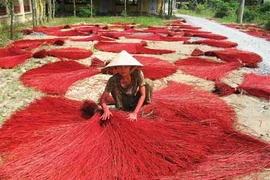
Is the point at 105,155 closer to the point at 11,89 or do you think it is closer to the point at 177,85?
the point at 177,85

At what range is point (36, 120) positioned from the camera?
123 inches

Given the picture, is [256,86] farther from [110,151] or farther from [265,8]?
[265,8]

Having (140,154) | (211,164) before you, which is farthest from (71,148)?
(211,164)

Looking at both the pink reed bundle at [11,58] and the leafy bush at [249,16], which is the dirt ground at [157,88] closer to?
the pink reed bundle at [11,58]

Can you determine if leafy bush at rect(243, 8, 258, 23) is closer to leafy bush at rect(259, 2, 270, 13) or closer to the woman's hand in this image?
leafy bush at rect(259, 2, 270, 13)

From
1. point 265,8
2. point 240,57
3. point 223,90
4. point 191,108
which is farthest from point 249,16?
point 191,108

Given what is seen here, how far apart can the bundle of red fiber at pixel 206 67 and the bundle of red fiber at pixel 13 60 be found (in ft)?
10.1

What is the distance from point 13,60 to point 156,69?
9.17 feet

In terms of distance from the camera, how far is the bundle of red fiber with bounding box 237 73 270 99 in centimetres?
427

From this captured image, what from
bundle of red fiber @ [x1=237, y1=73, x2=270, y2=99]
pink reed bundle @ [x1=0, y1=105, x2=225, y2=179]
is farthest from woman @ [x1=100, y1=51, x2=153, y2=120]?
bundle of red fiber @ [x1=237, y1=73, x2=270, y2=99]

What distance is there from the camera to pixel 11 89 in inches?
174

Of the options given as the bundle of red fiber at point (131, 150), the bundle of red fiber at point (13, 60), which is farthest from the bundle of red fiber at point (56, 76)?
the bundle of red fiber at point (131, 150)

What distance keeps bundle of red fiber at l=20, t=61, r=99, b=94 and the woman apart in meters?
1.37

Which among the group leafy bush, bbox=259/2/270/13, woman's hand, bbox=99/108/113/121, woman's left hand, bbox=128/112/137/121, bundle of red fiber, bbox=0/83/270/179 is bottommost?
bundle of red fiber, bbox=0/83/270/179
